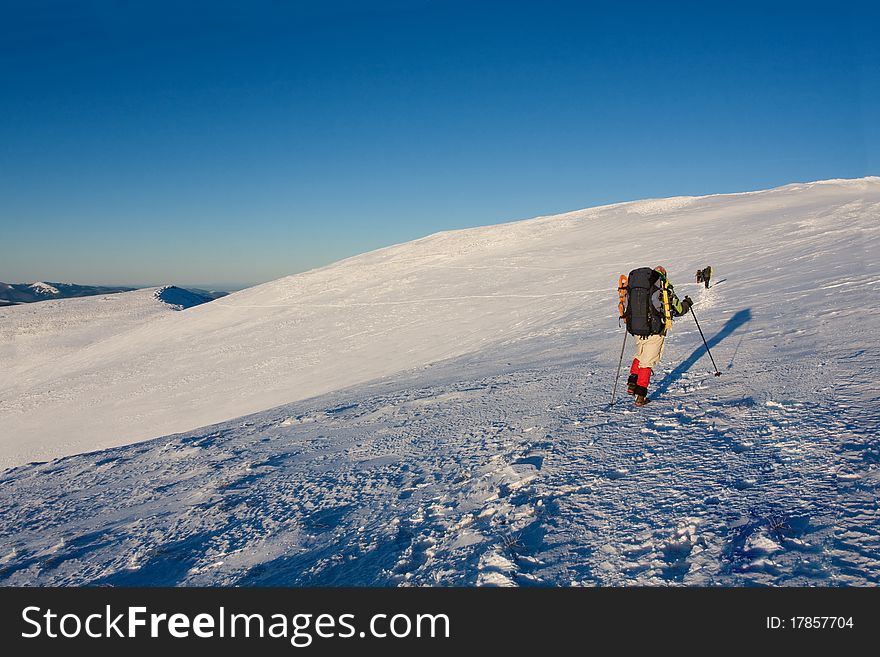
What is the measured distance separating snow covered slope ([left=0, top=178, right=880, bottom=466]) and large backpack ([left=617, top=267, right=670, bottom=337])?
252 centimetres

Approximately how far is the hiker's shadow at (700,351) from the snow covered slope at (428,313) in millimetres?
450

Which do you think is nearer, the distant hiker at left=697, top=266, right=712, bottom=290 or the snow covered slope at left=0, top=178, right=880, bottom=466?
the snow covered slope at left=0, top=178, right=880, bottom=466

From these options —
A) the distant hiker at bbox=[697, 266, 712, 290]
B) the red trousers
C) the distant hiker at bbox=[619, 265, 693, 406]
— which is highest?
the distant hiker at bbox=[697, 266, 712, 290]

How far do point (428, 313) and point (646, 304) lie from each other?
599 inches

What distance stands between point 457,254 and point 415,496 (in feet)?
97.9

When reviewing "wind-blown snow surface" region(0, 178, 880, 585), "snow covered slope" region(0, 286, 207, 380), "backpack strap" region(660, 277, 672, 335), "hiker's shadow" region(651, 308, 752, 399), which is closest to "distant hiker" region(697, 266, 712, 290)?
"wind-blown snow surface" region(0, 178, 880, 585)

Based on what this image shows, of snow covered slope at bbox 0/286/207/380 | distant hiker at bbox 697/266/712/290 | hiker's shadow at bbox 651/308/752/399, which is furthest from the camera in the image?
snow covered slope at bbox 0/286/207/380

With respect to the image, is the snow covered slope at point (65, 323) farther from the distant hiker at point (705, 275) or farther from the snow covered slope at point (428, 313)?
the distant hiker at point (705, 275)

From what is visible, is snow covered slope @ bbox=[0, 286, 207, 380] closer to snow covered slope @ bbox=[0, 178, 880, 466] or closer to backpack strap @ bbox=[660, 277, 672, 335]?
snow covered slope @ bbox=[0, 178, 880, 466]

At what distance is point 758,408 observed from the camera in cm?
561

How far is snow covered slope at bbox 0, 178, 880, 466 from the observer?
14000 millimetres

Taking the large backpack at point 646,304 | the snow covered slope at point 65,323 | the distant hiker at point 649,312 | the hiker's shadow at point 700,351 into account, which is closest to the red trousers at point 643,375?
the distant hiker at point 649,312

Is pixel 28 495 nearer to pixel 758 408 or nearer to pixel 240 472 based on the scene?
pixel 240 472

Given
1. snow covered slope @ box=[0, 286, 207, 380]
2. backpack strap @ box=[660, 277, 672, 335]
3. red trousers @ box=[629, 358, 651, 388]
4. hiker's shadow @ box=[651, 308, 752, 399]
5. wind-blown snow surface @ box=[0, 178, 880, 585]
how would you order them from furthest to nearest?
1. snow covered slope @ box=[0, 286, 207, 380]
2. hiker's shadow @ box=[651, 308, 752, 399]
3. backpack strap @ box=[660, 277, 672, 335]
4. red trousers @ box=[629, 358, 651, 388]
5. wind-blown snow surface @ box=[0, 178, 880, 585]
